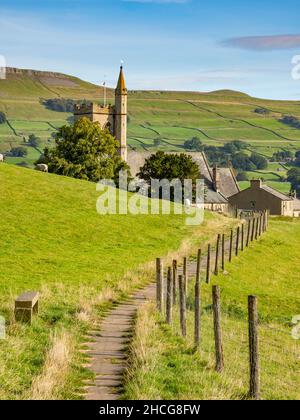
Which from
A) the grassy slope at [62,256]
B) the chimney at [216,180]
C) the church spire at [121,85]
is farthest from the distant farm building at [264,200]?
the grassy slope at [62,256]

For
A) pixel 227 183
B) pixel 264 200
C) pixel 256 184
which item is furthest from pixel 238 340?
pixel 227 183

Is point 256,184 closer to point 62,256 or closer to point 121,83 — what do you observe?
point 121,83

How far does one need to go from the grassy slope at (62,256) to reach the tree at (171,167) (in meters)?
45.0

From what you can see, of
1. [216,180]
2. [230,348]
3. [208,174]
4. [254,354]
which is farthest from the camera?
[208,174]

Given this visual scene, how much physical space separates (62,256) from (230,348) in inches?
735

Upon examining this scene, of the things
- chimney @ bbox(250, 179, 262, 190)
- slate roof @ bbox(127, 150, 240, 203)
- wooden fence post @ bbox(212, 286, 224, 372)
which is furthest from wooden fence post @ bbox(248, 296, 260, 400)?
slate roof @ bbox(127, 150, 240, 203)

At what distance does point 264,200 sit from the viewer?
453 ft

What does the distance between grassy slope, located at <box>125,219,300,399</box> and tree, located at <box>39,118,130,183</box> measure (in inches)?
1956

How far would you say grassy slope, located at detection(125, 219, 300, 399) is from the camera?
50.3 feet

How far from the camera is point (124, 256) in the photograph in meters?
42.2

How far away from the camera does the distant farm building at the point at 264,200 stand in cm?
13512

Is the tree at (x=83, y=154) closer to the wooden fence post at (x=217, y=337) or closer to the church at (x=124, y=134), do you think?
the church at (x=124, y=134)
